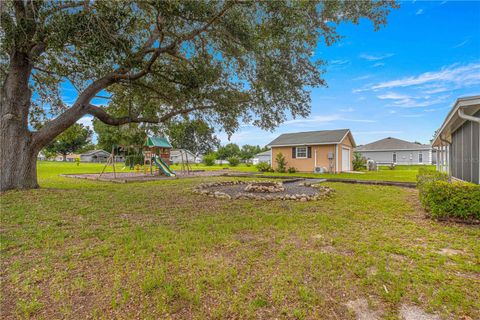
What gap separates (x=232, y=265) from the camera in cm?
304

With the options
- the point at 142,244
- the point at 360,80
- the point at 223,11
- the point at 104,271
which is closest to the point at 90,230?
the point at 142,244

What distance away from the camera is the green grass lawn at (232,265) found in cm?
223

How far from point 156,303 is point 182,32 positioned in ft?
23.7

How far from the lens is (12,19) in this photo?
6359 millimetres

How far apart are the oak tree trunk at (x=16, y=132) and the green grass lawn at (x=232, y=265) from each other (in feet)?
9.38

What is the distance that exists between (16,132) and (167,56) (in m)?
5.64

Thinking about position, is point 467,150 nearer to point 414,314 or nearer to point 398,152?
point 414,314

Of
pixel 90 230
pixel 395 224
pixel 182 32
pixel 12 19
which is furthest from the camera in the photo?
pixel 182 32

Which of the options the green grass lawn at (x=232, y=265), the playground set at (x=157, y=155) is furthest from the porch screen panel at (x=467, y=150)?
the playground set at (x=157, y=155)

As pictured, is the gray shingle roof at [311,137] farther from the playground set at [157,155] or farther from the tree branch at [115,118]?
the tree branch at [115,118]

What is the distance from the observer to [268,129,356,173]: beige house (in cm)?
1891

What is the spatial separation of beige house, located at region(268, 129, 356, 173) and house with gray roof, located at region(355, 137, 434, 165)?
16068mm

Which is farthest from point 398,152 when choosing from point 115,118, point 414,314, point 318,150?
point 414,314

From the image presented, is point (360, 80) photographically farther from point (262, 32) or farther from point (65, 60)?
point (65, 60)
